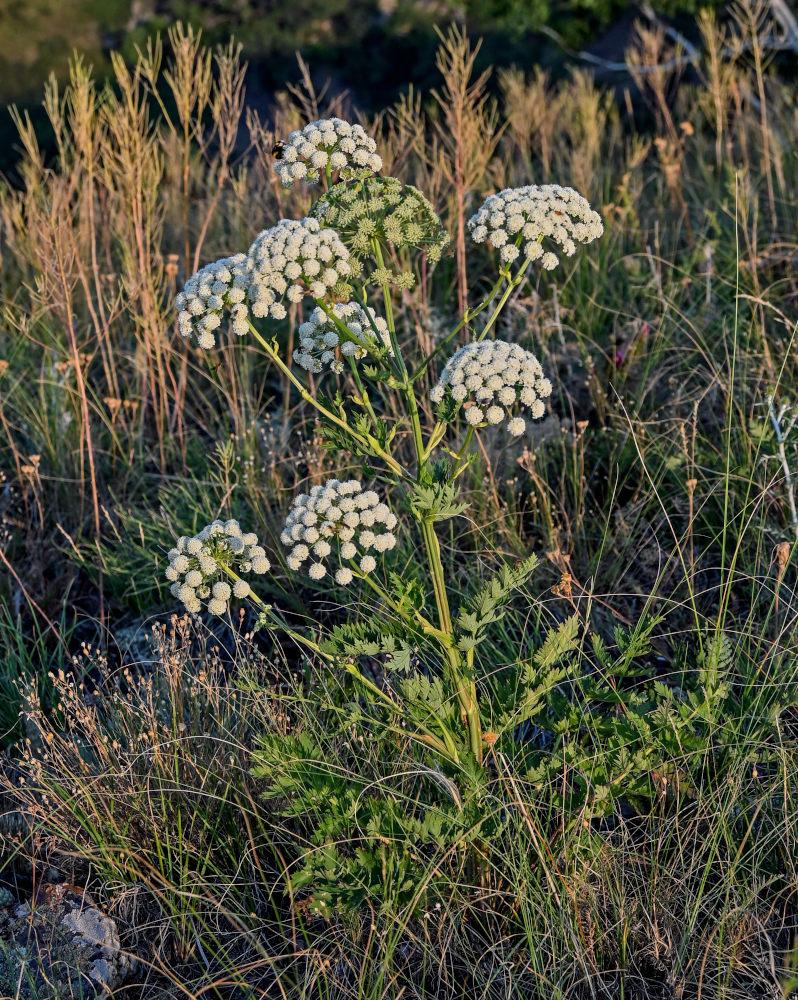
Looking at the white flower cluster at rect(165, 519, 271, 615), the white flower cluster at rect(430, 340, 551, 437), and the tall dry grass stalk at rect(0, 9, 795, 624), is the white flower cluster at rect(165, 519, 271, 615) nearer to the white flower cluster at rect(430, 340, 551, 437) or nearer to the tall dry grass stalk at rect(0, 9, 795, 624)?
the white flower cluster at rect(430, 340, 551, 437)

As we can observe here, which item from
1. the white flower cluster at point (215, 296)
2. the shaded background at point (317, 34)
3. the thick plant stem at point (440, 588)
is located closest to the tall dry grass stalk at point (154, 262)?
the thick plant stem at point (440, 588)

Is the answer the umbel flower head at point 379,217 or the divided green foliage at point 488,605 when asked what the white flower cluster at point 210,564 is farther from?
the umbel flower head at point 379,217

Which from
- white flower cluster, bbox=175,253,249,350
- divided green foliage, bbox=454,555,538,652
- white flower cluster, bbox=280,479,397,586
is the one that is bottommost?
divided green foliage, bbox=454,555,538,652

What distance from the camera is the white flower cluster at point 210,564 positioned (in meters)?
1.94

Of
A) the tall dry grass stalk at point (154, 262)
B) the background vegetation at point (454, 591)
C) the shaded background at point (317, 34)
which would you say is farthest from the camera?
the shaded background at point (317, 34)

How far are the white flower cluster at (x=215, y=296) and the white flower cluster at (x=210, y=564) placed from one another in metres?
0.42

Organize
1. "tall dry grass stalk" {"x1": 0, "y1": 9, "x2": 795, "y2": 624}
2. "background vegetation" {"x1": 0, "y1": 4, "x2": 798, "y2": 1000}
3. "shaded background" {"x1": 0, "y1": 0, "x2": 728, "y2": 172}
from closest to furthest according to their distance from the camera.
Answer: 1. "background vegetation" {"x1": 0, "y1": 4, "x2": 798, "y2": 1000}
2. "tall dry grass stalk" {"x1": 0, "y1": 9, "x2": 795, "y2": 624}
3. "shaded background" {"x1": 0, "y1": 0, "x2": 728, "y2": 172}

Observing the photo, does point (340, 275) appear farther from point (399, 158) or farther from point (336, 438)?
point (399, 158)

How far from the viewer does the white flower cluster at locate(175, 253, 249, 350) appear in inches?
78.5

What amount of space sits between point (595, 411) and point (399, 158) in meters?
2.21

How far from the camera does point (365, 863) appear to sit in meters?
2.06

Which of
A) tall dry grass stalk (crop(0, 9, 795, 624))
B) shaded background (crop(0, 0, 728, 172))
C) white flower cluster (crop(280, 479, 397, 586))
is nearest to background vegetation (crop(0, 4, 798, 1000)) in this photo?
tall dry grass stalk (crop(0, 9, 795, 624))

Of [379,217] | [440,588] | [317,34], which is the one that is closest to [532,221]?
[379,217]

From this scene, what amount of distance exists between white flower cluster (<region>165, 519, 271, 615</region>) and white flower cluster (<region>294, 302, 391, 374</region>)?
435 mm
